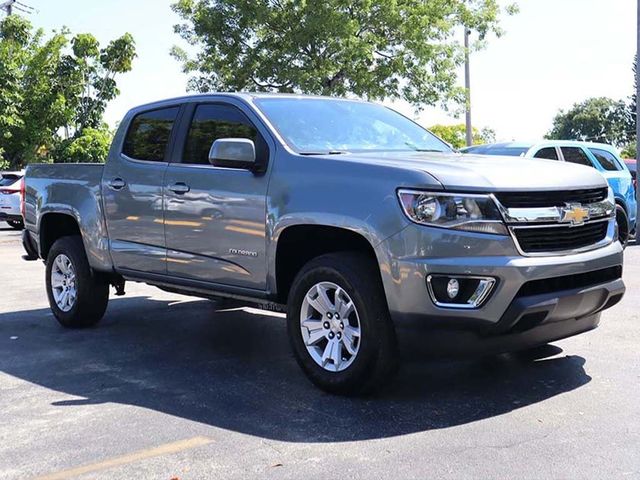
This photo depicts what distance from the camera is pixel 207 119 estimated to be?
5.96 metres

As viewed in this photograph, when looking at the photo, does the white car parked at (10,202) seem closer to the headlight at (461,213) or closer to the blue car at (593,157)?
the blue car at (593,157)

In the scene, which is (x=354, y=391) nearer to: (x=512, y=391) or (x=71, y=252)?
(x=512, y=391)

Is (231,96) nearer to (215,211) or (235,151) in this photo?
(235,151)

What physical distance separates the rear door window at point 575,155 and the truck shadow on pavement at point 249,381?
24.3 feet

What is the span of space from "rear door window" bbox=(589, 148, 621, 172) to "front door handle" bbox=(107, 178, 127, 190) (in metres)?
9.45

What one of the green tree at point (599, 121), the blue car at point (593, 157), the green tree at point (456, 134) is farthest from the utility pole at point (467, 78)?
the green tree at point (599, 121)

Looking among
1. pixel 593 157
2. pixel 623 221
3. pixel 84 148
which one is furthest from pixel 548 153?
pixel 84 148

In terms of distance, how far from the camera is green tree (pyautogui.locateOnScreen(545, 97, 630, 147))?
308 feet

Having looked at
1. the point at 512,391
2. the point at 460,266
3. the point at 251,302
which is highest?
the point at 460,266

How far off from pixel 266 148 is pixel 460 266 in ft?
5.60

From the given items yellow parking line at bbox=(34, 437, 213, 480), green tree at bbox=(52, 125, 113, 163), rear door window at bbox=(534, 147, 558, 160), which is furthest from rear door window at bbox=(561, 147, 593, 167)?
green tree at bbox=(52, 125, 113, 163)

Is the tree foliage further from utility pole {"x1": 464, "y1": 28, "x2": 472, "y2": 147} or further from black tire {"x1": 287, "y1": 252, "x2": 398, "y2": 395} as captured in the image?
black tire {"x1": 287, "y1": 252, "x2": 398, "y2": 395}

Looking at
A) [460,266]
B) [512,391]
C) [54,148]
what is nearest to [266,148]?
[460,266]

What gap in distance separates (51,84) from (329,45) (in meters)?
15.4
